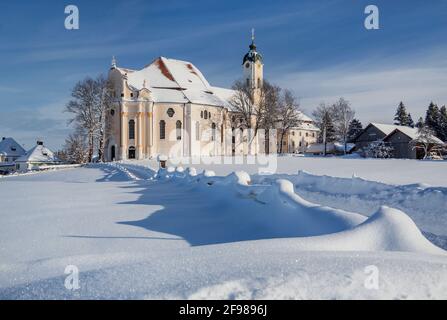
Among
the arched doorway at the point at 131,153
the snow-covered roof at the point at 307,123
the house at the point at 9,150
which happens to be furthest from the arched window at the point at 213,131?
the house at the point at 9,150

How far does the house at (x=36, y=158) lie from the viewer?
200 ft

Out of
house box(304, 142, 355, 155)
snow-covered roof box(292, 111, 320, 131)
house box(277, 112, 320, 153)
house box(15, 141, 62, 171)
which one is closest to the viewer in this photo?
house box(15, 141, 62, 171)

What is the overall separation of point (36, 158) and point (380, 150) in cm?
5815

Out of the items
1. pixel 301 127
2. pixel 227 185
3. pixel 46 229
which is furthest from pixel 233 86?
pixel 46 229

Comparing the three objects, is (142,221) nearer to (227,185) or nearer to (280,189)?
(280,189)

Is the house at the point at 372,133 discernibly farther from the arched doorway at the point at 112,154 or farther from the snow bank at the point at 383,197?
the snow bank at the point at 383,197

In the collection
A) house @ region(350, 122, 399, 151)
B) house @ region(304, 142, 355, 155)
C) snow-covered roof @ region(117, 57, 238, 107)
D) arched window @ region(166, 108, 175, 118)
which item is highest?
snow-covered roof @ region(117, 57, 238, 107)

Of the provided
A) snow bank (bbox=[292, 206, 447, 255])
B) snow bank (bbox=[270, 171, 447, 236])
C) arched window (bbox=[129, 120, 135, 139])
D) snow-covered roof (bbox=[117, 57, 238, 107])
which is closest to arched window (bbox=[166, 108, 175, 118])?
snow-covered roof (bbox=[117, 57, 238, 107])

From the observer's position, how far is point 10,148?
79.2m

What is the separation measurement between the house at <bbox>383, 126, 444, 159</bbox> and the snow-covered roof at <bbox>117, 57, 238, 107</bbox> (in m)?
26.3

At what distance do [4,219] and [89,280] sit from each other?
17.9ft

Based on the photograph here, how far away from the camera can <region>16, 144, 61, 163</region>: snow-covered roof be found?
6184 centimetres

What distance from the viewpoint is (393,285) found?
2301mm

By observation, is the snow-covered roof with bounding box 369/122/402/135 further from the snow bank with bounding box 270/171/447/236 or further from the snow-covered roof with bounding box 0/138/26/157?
the snow-covered roof with bounding box 0/138/26/157
